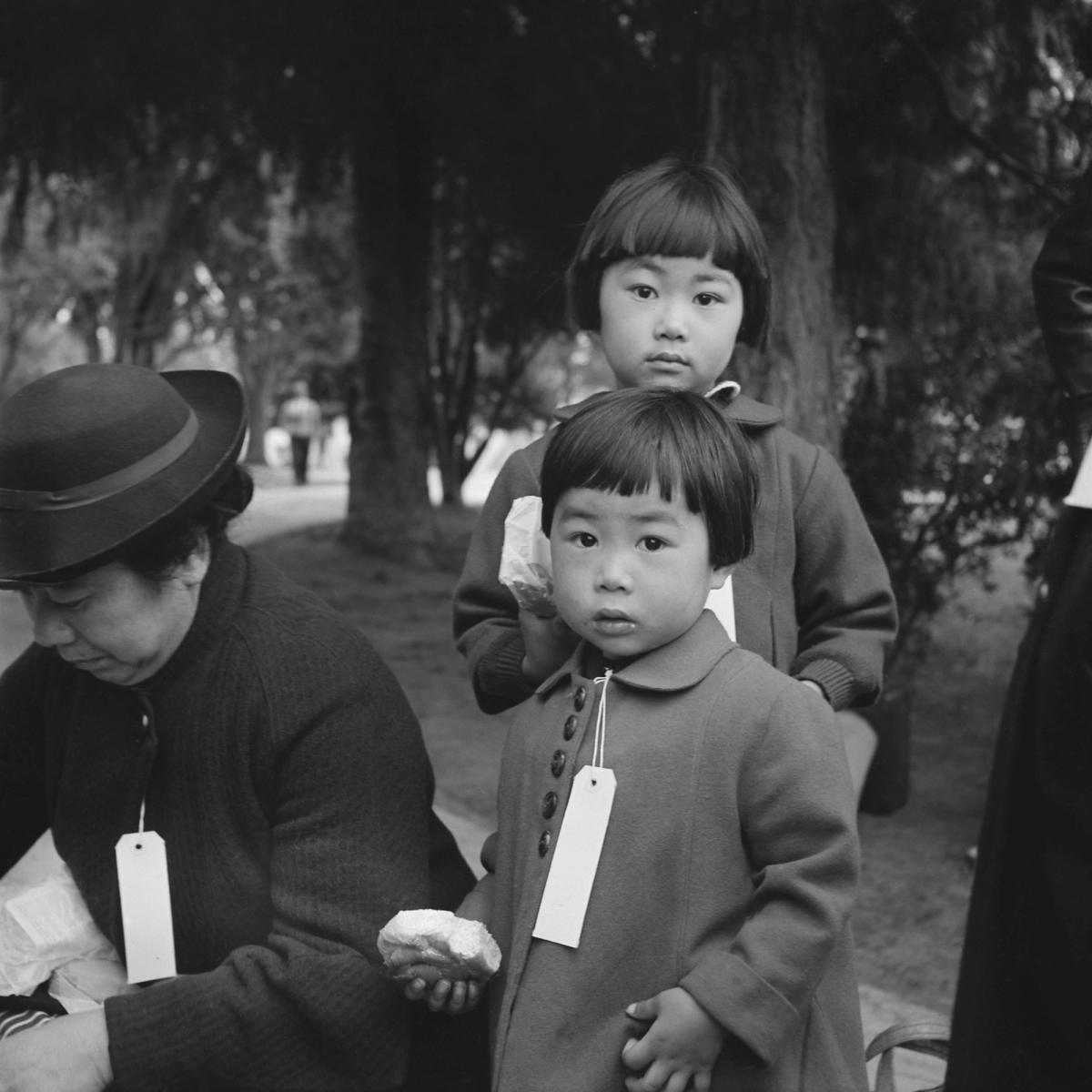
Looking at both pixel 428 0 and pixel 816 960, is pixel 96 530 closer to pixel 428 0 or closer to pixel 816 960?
pixel 816 960

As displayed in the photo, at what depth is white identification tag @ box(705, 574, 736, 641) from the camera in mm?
2211

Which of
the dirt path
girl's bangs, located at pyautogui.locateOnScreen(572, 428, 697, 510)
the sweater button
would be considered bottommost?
the dirt path

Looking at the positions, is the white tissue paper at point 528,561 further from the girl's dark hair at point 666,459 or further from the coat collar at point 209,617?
the coat collar at point 209,617

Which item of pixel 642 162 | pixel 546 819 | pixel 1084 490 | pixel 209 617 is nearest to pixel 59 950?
pixel 209 617

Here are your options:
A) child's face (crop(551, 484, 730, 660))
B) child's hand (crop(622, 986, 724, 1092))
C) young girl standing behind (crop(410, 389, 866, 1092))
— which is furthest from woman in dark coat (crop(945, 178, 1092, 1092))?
child's face (crop(551, 484, 730, 660))

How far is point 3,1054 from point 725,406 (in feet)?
4.58

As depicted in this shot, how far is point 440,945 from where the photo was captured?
1.87 metres

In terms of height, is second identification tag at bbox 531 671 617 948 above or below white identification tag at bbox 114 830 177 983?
above

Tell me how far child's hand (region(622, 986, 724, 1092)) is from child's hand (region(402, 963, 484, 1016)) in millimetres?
220

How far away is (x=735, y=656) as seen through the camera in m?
1.97

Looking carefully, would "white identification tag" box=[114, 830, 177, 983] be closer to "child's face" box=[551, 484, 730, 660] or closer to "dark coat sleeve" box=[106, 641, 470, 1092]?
"dark coat sleeve" box=[106, 641, 470, 1092]

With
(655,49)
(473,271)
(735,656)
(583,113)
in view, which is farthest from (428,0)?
(735,656)

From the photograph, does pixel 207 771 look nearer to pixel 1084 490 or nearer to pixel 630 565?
pixel 630 565

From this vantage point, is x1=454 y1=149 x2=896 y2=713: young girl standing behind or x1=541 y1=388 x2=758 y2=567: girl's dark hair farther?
x1=454 y1=149 x2=896 y2=713: young girl standing behind
